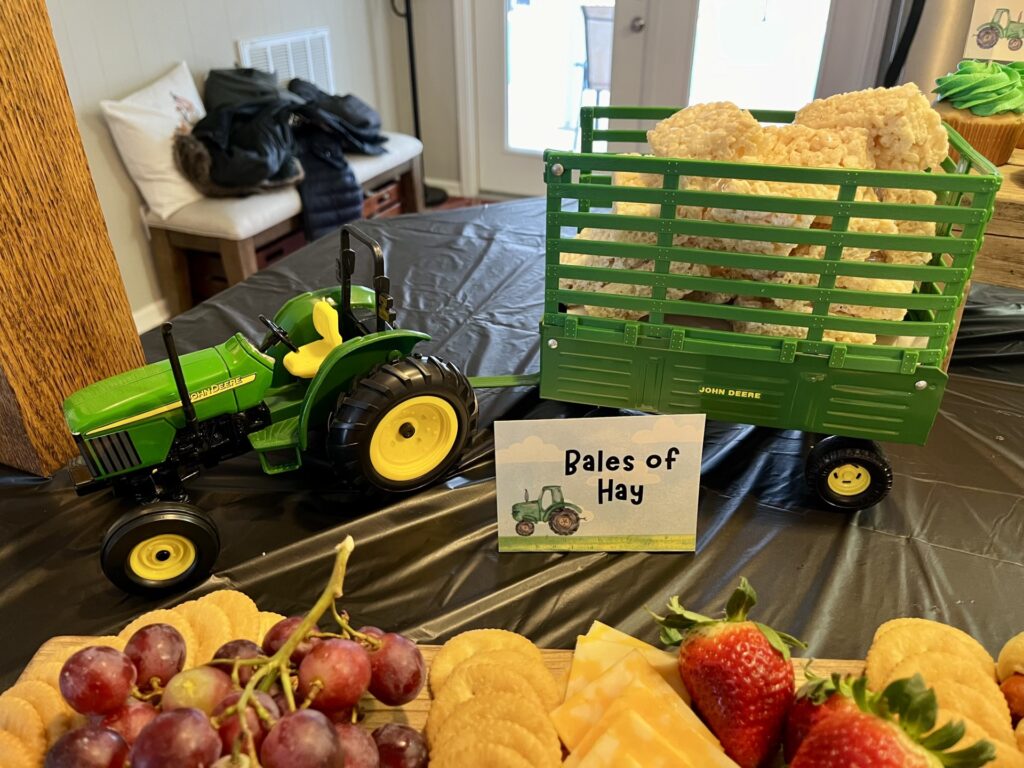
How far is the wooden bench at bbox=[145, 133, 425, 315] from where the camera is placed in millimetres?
3035

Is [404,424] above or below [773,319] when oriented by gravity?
below

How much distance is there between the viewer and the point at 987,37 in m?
2.31

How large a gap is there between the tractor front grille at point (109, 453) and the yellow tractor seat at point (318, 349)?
0.29 meters

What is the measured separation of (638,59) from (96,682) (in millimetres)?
3838

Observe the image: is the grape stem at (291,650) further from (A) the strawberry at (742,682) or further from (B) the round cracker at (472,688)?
(A) the strawberry at (742,682)

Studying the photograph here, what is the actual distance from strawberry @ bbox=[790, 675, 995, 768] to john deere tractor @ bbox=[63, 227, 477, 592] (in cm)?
83

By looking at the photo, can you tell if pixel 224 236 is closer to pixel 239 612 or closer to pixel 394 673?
pixel 239 612

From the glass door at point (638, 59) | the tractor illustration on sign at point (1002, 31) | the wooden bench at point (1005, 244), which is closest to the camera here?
the wooden bench at point (1005, 244)

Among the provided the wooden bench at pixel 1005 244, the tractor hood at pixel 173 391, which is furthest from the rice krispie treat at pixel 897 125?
the tractor hood at pixel 173 391

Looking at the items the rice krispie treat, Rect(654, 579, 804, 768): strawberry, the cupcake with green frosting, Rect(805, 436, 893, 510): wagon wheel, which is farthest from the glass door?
Rect(654, 579, 804, 768): strawberry

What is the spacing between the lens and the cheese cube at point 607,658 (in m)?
0.93

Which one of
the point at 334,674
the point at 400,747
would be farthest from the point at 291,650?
the point at 400,747

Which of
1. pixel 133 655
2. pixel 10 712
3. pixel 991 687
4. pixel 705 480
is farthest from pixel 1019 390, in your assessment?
pixel 10 712

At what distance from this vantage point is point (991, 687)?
883 mm
